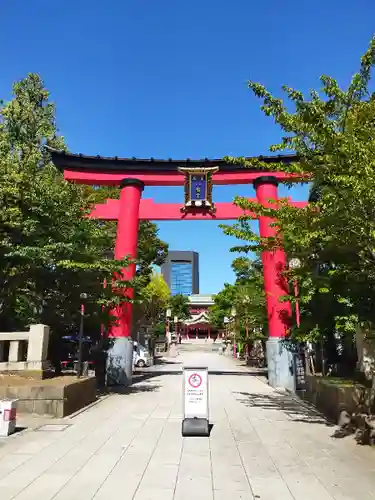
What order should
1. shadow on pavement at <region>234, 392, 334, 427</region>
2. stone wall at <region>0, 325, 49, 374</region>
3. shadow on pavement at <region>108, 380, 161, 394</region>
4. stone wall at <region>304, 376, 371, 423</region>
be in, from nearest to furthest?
stone wall at <region>304, 376, 371, 423</region>
shadow on pavement at <region>234, 392, 334, 427</region>
stone wall at <region>0, 325, 49, 374</region>
shadow on pavement at <region>108, 380, 161, 394</region>

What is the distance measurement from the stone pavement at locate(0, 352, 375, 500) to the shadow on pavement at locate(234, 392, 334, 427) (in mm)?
120

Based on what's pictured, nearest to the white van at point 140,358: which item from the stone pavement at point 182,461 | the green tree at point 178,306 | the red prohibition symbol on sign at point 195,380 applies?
the stone pavement at point 182,461

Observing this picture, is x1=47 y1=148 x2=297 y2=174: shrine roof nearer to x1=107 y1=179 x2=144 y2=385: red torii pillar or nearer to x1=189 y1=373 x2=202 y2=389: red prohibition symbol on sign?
x1=107 y1=179 x2=144 y2=385: red torii pillar

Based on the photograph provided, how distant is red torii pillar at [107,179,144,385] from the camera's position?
16.8 m

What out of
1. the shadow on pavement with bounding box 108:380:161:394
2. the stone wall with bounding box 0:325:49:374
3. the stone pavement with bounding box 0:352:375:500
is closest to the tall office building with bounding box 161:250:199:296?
the shadow on pavement with bounding box 108:380:161:394

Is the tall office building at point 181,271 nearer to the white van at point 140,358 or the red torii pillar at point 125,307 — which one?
the white van at point 140,358

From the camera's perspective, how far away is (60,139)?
23.3 m

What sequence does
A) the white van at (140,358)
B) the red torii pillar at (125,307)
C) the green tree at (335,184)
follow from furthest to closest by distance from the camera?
the white van at (140,358), the red torii pillar at (125,307), the green tree at (335,184)

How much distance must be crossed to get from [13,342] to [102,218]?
880cm

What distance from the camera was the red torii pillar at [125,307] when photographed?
16.8 m

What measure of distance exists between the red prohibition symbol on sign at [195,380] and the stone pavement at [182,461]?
1073mm

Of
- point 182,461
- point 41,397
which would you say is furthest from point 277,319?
point 182,461

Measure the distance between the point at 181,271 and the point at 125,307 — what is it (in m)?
170

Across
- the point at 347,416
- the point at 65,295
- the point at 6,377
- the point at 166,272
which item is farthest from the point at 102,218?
the point at 166,272
